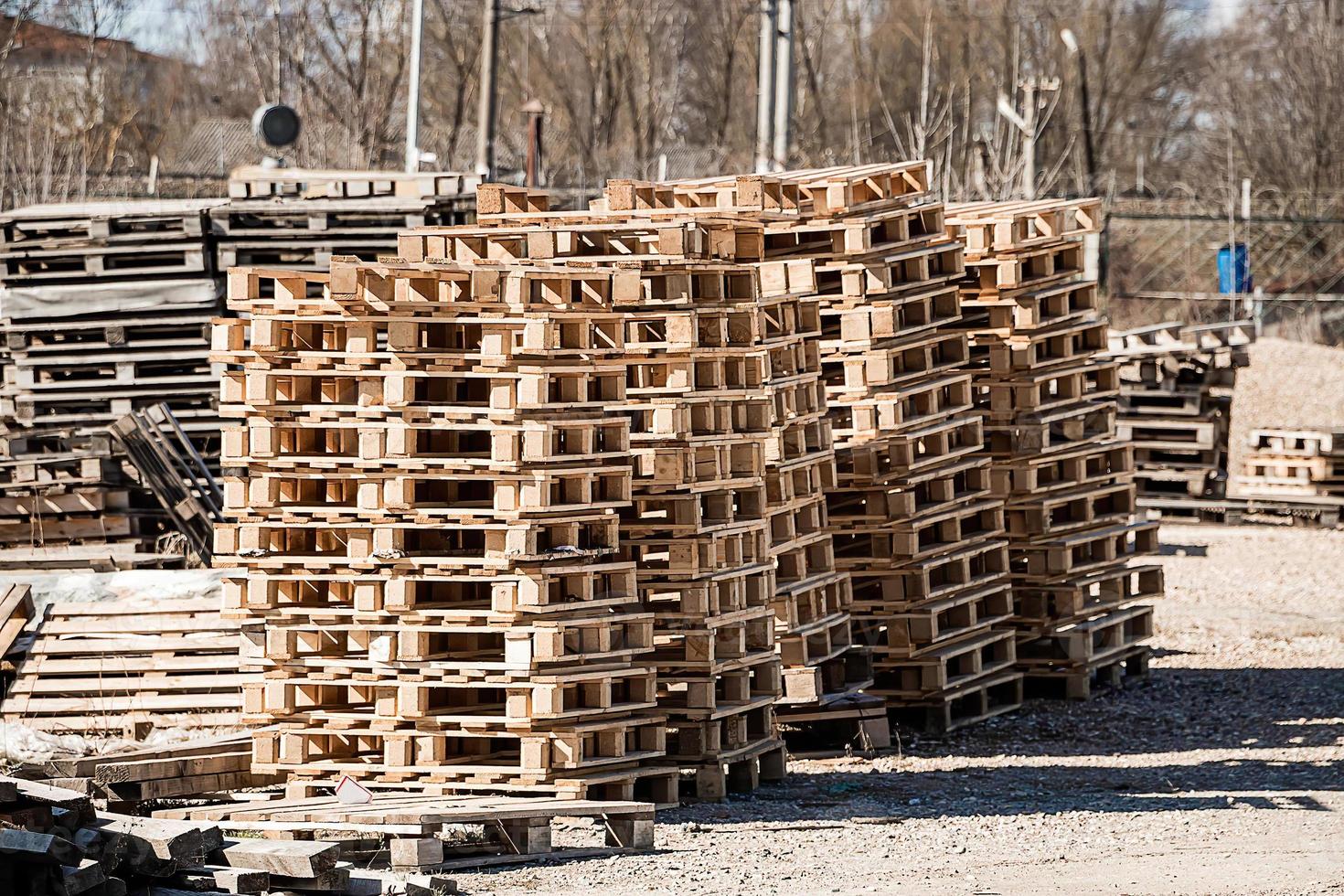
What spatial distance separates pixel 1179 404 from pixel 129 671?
13779 mm

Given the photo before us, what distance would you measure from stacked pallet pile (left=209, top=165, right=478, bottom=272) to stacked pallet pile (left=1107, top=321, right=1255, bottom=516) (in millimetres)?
9009

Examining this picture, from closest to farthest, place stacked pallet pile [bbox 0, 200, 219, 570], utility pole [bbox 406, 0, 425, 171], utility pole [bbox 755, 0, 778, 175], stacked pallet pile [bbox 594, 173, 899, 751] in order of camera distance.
→ stacked pallet pile [bbox 594, 173, 899, 751] → stacked pallet pile [bbox 0, 200, 219, 570] → utility pole [bbox 406, 0, 425, 171] → utility pole [bbox 755, 0, 778, 175]

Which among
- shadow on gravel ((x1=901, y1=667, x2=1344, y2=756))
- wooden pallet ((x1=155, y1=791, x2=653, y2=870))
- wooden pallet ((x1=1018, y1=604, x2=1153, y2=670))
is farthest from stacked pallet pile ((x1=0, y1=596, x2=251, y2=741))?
wooden pallet ((x1=1018, y1=604, x2=1153, y2=670))

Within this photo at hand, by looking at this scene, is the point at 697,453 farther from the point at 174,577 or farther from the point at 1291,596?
the point at 1291,596

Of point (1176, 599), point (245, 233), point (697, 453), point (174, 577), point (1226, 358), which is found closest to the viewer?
point (697, 453)

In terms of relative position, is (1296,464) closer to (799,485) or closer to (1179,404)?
(1179,404)

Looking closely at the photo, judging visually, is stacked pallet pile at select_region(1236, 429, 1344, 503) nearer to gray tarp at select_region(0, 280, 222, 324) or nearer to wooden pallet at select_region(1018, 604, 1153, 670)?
wooden pallet at select_region(1018, 604, 1153, 670)

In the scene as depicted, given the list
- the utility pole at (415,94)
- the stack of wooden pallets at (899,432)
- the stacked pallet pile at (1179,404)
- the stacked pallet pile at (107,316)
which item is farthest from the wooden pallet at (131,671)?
the utility pole at (415,94)

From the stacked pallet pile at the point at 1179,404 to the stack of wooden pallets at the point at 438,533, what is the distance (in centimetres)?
1250

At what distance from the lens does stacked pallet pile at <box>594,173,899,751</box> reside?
1041 cm

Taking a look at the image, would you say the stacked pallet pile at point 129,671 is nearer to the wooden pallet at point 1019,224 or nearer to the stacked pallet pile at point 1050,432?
the stacked pallet pile at point 1050,432

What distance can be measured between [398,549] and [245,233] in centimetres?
620

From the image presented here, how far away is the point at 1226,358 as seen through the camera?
20.1 meters

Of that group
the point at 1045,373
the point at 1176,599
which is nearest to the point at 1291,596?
the point at 1176,599
